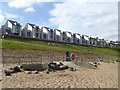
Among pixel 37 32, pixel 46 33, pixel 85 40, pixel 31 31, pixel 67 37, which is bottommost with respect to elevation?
pixel 85 40

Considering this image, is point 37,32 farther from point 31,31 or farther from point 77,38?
point 77,38

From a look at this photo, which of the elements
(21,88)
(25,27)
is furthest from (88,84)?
(25,27)

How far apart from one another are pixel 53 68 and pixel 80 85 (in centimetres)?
805

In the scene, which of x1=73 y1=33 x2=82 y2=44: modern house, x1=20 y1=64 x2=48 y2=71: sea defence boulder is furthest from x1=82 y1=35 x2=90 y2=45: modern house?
x1=20 y1=64 x2=48 y2=71: sea defence boulder

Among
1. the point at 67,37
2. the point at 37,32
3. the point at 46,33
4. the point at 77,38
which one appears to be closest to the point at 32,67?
the point at 37,32

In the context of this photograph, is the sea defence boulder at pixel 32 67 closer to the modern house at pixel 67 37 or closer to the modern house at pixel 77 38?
the modern house at pixel 67 37

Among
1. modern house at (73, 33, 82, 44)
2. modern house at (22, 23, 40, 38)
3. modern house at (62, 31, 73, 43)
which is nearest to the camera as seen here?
modern house at (22, 23, 40, 38)

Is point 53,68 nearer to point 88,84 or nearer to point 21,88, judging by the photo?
point 88,84

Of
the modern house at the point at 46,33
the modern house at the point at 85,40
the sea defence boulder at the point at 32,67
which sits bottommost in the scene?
the sea defence boulder at the point at 32,67

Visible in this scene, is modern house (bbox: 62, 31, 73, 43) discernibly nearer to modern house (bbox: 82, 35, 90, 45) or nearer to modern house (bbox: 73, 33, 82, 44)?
modern house (bbox: 73, 33, 82, 44)

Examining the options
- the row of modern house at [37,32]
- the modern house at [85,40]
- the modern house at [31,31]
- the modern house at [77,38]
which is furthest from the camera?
the modern house at [85,40]

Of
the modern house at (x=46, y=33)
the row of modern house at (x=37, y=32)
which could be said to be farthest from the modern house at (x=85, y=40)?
the modern house at (x=46, y=33)

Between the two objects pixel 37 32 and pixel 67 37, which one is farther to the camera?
pixel 67 37

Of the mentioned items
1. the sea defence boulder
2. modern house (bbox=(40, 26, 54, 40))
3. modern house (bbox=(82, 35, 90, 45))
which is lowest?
the sea defence boulder
